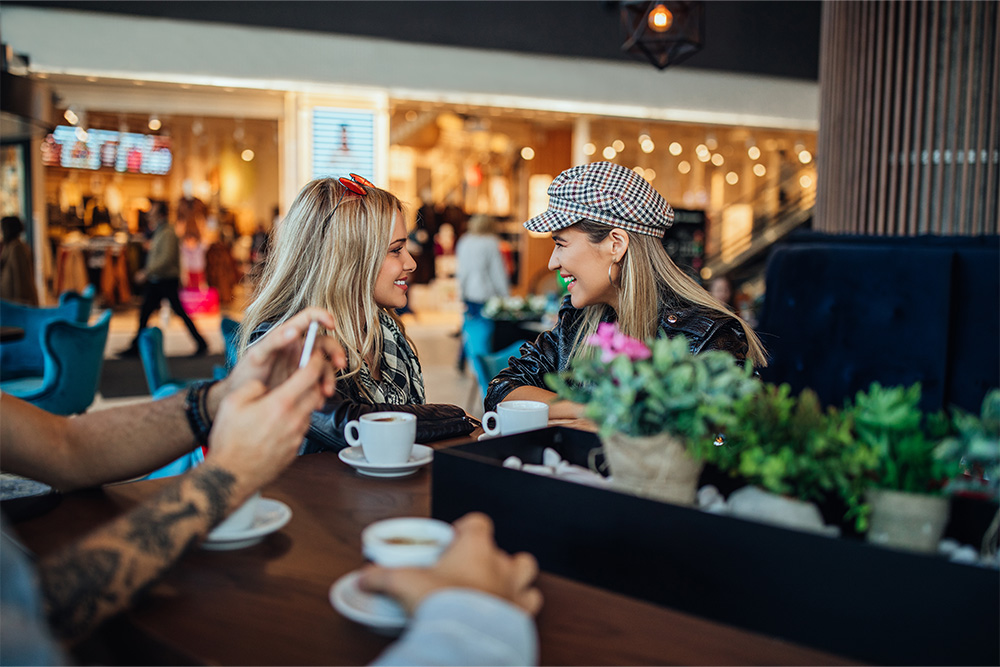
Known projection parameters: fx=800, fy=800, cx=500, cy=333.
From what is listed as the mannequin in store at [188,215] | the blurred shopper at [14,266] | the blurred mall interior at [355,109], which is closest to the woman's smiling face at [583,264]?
the blurred mall interior at [355,109]

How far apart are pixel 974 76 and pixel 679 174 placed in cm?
1127

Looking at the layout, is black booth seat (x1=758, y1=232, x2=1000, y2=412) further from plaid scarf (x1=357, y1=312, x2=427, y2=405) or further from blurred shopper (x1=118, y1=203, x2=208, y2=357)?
blurred shopper (x1=118, y1=203, x2=208, y2=357)

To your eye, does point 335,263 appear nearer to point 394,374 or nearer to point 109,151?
point 394,374

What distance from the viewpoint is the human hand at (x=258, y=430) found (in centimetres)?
102

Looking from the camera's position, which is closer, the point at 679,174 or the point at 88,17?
the point at 88,17

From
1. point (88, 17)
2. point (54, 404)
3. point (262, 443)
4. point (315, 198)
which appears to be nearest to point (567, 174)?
point (315, 198)

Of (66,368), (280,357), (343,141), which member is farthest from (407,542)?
(343,141)

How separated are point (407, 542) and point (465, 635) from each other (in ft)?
0.85

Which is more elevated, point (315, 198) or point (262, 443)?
point (315, 198)

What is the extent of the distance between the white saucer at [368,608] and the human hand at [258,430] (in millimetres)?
199

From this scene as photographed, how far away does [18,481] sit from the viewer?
383 centimetres

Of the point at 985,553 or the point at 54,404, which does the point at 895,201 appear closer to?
the point at 985,553

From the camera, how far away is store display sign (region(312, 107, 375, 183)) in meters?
9.35

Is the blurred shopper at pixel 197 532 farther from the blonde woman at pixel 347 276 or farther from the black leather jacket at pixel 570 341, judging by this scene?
the black leather jacket at pixel 570 341
